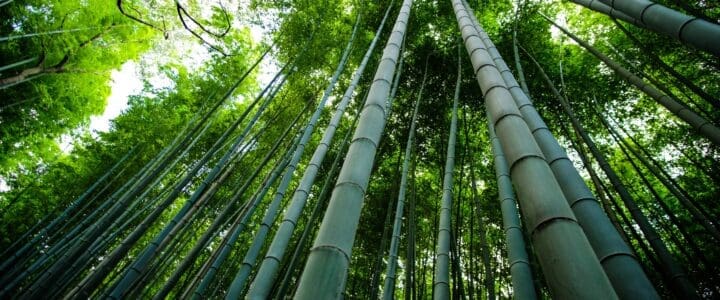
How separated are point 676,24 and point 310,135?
2.32 meters

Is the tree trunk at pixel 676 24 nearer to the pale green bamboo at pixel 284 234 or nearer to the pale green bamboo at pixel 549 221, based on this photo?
the pale green bamboo at pixel 549 221

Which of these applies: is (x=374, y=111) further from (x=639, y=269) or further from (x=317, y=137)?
(x=317, y=137)

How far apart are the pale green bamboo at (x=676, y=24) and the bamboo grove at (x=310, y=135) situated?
2.01 feet

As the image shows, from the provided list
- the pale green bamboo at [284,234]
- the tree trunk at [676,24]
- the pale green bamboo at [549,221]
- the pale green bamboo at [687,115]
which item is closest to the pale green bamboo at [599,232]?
the pale green bamboo at [549,221]

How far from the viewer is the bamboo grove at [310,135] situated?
2.79m

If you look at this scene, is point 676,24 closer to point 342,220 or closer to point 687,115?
point 687,115

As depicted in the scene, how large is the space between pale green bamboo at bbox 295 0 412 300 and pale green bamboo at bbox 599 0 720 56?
1197 millimetres

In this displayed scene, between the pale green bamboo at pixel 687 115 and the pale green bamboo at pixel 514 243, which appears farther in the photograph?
the pale green bamboo at pixel 687 115

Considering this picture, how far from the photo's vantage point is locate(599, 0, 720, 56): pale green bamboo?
1.19 metres

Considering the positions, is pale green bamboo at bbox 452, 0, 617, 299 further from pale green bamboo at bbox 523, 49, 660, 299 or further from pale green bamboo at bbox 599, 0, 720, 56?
pale green bamboo at bbox 599, 0, 720, 56

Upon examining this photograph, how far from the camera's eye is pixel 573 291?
0.65 m

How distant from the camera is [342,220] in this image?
88 centimetres

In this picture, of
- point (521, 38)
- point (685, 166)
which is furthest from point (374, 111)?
point (685, 166)

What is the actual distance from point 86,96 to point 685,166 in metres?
9.89
